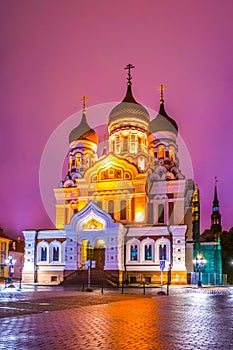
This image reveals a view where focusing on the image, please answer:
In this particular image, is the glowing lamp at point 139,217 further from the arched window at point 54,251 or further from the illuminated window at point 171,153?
the illuminated window at point 171,153

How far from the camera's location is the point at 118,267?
42.6m

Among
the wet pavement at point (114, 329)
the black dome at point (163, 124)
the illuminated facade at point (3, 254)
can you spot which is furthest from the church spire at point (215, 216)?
the wet pavement at point (114, 329)

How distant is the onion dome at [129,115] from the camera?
5691cm

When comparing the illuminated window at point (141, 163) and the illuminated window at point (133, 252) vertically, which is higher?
the illuminated window at point (141, 163)

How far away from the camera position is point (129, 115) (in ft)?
187

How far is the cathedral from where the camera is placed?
43.8 meters

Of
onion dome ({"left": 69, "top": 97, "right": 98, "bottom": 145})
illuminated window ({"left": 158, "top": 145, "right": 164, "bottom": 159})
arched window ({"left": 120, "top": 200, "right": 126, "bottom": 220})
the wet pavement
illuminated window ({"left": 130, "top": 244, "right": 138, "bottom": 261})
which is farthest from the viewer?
onion dome ({"left": 69, "top": 97, "right": 98, "bottom": 145})

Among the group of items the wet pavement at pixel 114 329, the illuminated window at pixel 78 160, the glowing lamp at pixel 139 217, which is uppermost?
the illuminated window at pixel 78 160

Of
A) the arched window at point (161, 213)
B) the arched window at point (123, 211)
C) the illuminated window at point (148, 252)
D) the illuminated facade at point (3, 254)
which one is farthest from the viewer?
the illuminated facade at point (3, 254)

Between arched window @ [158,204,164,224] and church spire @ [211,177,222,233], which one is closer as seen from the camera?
arched window @ [158,204,164,224]

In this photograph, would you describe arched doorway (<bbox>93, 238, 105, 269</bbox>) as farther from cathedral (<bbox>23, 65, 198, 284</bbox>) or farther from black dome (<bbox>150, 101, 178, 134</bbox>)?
black dome (<bbox>150, 101, 178, 134</bbox>)

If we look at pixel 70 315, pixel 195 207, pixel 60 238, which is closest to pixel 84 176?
pixel 60 238

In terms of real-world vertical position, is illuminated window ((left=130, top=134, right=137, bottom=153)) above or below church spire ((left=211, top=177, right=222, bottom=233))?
above


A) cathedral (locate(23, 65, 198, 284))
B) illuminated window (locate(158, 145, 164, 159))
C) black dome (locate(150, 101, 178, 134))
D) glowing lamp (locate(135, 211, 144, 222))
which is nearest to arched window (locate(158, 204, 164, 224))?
cathedral (locate(23, 65, 198, 284))
